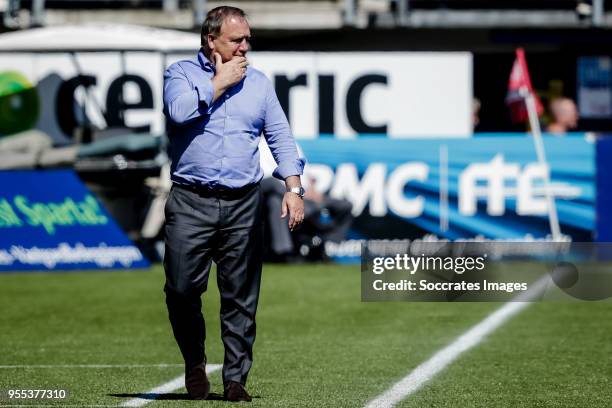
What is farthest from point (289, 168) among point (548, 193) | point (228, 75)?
point (548, 193)

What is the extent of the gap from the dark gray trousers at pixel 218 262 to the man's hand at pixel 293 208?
10.2 inches

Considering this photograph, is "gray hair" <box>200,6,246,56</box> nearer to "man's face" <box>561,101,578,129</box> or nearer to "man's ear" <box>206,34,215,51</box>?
"man's ear" <box>206,34,215,51</box>

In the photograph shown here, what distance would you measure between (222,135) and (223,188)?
24cm

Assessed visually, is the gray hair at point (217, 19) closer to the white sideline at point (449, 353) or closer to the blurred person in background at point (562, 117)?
the white sideline at point (449, 353)

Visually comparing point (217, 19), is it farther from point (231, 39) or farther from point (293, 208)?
point (293, 208)

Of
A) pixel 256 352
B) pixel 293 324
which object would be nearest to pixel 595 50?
pixel 293 324

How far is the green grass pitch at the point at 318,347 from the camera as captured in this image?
7723 mm

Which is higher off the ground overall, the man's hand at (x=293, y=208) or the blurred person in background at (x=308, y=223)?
the man's hand at (x=293, y=208)

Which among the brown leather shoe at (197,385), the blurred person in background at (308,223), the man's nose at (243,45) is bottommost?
the blurred person in background at (308,223)

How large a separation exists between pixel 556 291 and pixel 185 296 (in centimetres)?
792

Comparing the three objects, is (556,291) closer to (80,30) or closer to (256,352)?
(256,352)

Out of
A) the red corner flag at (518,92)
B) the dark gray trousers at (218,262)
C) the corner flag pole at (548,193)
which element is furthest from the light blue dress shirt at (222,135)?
the red corner flag at (518,92)

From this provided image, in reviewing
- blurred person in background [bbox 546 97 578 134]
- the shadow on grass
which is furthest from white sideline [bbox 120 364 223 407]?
blurred person in background [bbox 546 97 578 134]

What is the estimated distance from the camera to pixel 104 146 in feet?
61.9
